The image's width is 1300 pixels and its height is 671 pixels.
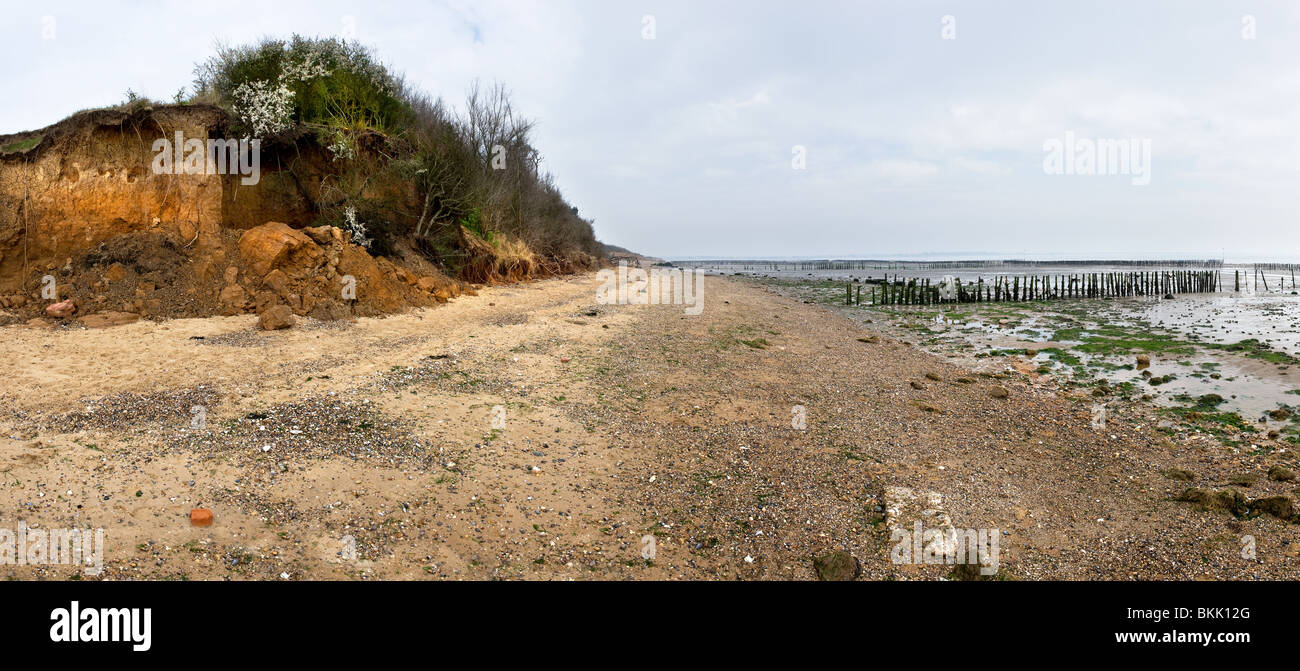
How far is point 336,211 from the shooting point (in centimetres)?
1586

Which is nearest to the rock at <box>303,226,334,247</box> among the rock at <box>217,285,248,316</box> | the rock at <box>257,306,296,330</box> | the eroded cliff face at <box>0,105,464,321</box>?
the eroded cliff face at <box>0,105,464,321</box>

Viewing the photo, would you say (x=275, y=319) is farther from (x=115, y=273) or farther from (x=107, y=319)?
(x=115, y=273)

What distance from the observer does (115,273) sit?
1177 centimetres

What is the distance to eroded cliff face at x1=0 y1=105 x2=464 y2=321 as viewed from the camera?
1166 cm

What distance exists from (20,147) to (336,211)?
5.73 meters

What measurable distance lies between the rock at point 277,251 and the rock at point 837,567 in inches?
468

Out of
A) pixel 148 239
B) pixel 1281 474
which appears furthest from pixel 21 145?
pixel 1281 474

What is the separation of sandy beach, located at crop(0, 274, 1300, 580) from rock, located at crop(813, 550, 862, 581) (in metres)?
0.04

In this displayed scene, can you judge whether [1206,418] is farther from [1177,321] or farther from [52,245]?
[52,245]

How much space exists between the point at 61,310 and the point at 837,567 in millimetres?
12906

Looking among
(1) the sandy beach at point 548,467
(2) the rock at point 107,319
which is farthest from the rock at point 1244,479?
(2) the rock at point 107,319

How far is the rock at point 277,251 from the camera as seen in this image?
1270 centimetres
